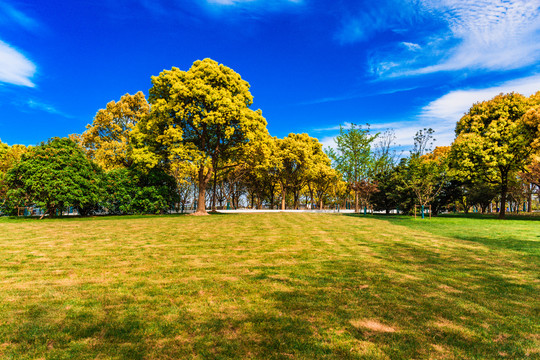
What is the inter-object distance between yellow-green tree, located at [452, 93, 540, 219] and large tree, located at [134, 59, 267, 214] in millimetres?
20261

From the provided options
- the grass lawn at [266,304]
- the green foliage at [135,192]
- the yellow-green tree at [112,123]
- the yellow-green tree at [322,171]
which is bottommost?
the grass lawn at [266,304]

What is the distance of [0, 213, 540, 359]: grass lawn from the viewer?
10.0 feet

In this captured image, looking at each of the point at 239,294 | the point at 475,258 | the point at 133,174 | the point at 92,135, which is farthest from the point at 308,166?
the point at 239,294

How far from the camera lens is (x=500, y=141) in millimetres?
26812

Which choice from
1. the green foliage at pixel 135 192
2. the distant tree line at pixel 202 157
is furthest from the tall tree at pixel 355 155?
the green foliage at pixel 135 192

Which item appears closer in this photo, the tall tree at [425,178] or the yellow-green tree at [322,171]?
the tall tree at [425,178]

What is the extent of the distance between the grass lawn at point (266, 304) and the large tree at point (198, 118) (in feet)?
54.1

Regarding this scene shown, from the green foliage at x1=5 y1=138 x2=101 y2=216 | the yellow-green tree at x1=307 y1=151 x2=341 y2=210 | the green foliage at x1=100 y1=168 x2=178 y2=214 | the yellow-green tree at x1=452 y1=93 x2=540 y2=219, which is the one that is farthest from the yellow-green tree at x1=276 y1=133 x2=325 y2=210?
the green foliage at x1=5 y1=138 x2=101 y2=216

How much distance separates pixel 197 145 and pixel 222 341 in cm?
2447

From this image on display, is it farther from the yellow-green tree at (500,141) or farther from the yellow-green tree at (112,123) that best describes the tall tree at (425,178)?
the yellow-green tree at (112,123)

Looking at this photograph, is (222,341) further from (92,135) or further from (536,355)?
(92,135)

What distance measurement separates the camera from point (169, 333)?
335cm

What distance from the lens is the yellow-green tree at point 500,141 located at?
25.2 meters

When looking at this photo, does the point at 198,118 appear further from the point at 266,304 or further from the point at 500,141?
the point at 500,141
